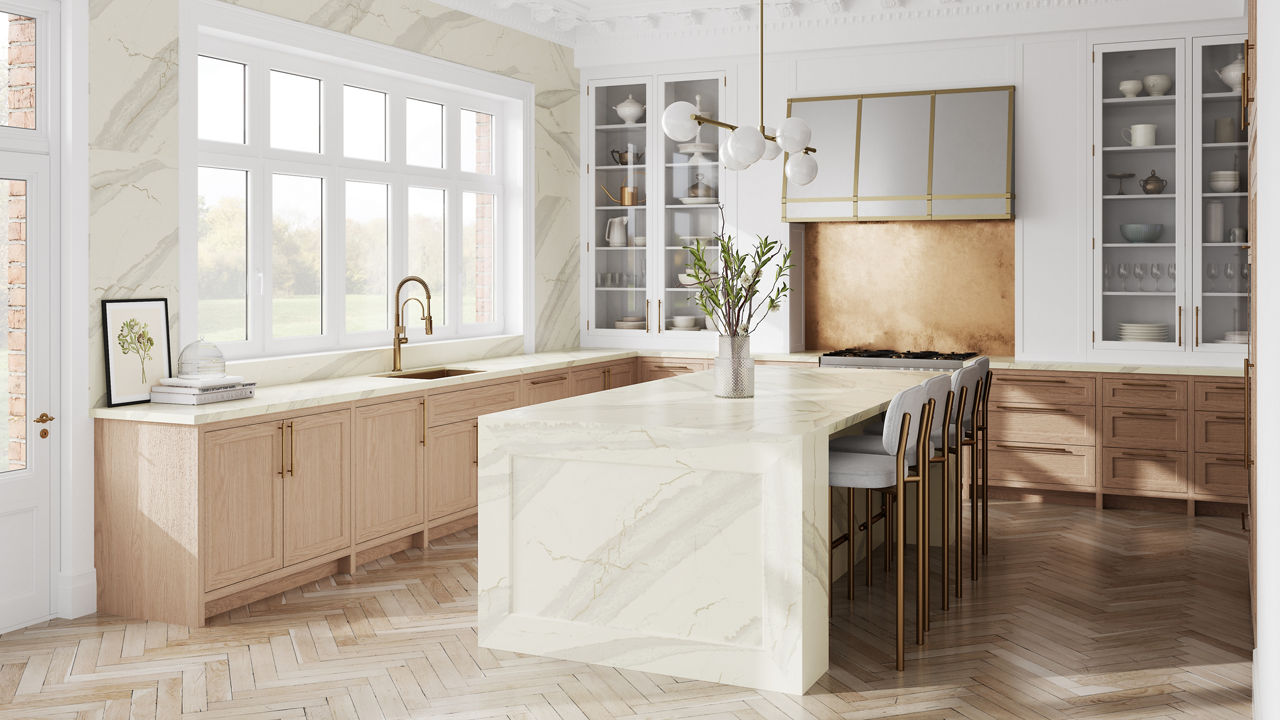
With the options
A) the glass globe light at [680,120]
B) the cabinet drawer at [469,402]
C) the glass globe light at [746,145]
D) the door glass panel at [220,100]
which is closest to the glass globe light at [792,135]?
the glass globe light at [746,145]

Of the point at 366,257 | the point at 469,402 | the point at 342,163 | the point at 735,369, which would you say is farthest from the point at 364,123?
the point at 735,369

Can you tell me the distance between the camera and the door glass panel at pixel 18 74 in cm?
429

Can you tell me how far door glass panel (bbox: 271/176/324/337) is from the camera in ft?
18.6

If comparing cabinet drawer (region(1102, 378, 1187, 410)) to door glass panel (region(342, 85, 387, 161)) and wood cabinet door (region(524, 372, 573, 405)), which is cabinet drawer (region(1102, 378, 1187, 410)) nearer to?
wood cabinet door (region(524, 372, 573, 405))

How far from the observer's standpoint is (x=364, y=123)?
20.4 ft

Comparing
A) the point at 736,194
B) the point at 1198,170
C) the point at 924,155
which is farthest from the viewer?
the point at 736,194

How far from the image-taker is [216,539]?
4441 mm

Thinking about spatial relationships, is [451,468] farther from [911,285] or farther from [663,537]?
[911,285]

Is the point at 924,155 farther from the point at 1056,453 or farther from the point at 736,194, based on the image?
the point at 1056,453

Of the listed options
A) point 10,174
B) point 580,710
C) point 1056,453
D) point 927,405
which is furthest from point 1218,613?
point 10,174

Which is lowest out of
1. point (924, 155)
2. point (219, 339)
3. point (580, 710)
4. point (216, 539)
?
point (580, 710)

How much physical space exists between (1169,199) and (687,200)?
2998mm

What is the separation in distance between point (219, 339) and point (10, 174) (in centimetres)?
133

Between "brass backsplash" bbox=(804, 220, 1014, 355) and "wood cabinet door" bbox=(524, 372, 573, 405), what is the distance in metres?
1.98
